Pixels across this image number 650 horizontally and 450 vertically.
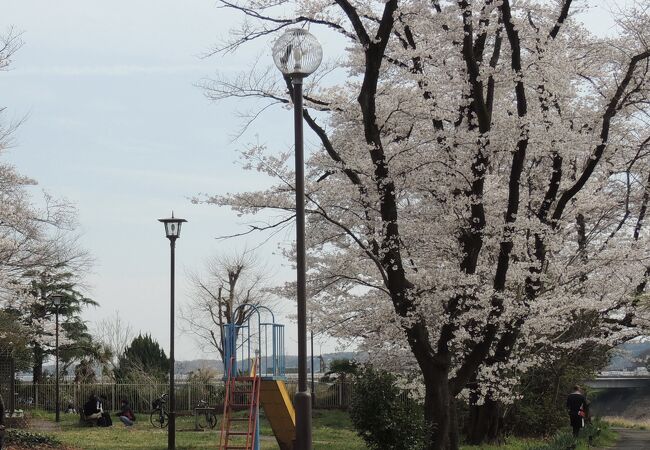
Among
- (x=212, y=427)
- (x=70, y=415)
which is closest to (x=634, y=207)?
(x=212, y=427)

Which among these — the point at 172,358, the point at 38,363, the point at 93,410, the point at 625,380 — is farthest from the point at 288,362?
the point at 625,380

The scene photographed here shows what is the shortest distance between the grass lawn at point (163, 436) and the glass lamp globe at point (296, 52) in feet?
38.2

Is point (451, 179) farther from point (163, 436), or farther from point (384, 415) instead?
point (163, 436)

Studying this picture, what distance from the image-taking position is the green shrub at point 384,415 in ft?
56.1

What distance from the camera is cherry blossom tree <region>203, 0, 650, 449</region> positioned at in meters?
17.1

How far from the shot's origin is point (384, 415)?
1728 centimetres

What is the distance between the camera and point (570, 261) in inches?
863

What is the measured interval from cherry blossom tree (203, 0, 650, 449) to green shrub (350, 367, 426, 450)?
23.3 inches

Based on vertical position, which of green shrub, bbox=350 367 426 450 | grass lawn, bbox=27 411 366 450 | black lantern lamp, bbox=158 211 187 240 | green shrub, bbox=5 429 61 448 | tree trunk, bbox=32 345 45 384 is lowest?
grass lawn, bbox=27 411 366 450

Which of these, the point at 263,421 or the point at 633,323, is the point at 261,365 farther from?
the point at 263,421

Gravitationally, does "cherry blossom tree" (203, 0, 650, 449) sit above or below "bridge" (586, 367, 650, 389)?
above

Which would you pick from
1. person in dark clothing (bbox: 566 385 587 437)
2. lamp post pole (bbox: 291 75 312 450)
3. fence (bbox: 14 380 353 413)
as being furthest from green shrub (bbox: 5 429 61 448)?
fence (bbox: 14 380 353 413)

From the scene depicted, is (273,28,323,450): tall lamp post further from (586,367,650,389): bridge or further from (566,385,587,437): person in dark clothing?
(586,367,650,389): bridge

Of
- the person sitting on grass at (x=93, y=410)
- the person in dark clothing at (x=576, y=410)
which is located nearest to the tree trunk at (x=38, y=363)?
the person sitting on grass at (x=93, y=410)
